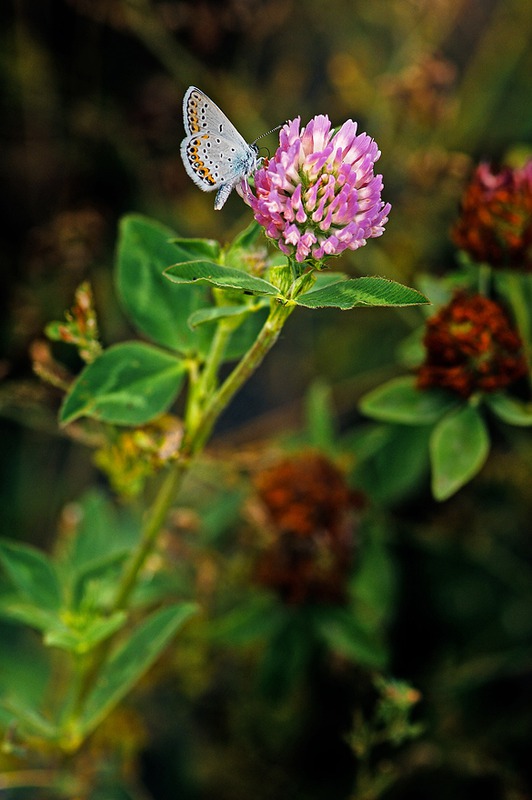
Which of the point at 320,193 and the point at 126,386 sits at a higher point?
the point at 320,193

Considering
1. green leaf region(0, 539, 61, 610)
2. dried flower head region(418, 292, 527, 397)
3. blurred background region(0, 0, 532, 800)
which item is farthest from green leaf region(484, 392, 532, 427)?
green leaf region(0, 539, 61, 610)

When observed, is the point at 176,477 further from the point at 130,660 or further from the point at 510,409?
the point at 510,409

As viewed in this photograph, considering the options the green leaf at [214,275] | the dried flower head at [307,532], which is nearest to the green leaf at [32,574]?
the dried flower head at [307,532]

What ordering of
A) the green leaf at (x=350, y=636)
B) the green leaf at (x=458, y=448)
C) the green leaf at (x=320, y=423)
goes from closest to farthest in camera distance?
the green leaf at (x=458, y=448), the green leaf at (x=350, y=636), the green leaf at (x=320, y=423)

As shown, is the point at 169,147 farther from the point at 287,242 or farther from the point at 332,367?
the point at 287,242

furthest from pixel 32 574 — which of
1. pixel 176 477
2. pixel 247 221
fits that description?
pixel 247 221

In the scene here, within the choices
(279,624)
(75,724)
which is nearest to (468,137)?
(279,624)

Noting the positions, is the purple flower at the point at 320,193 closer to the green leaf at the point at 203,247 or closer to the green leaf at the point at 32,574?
the green leaf at the point at 203,247
